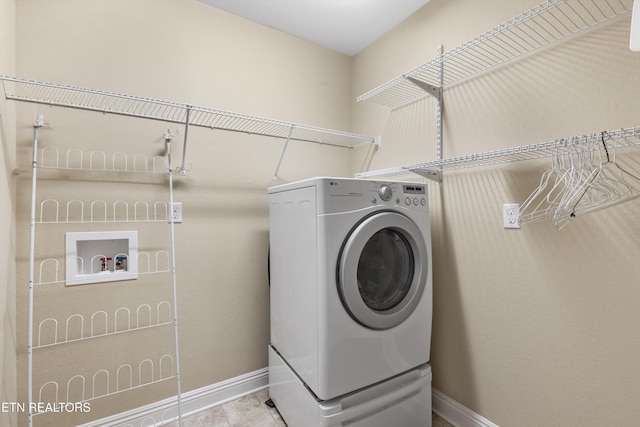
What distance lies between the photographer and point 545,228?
4.29ft

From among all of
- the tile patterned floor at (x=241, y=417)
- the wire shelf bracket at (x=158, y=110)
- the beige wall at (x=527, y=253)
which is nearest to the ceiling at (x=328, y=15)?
the beige wall at (x=527, y=253)

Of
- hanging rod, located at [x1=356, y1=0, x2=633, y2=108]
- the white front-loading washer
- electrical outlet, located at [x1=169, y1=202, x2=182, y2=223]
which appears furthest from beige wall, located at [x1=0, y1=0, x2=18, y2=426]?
hanging rod, located at [x1=356, y1=0, x2=633, y2=108]

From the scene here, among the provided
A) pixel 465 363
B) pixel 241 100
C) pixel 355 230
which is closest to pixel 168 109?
pixel 241 100

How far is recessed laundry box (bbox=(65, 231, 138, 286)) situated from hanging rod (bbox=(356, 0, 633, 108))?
65.6 inches

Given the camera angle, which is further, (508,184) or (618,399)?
(508,184)

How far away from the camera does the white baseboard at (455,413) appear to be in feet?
5.04

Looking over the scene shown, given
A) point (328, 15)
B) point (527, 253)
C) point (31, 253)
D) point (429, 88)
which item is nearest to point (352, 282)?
point (527, 253)

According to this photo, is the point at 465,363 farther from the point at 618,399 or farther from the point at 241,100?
the point at 241,100

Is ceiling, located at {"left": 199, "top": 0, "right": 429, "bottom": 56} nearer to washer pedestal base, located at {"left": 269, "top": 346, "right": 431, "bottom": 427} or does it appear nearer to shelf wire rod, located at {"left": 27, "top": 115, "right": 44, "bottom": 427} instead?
shelf wire rod, located at {"left": 27, "top": 115, "right": 44, "bottom": 427}

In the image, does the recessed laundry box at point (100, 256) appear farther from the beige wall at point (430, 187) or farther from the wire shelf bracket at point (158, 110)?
the wire shelf bracket at point (158, 110)

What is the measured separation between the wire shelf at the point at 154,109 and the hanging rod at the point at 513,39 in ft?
1.83

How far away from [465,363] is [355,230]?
40.7 inches

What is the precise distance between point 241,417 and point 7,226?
4.99 feet

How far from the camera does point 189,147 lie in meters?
1.79
